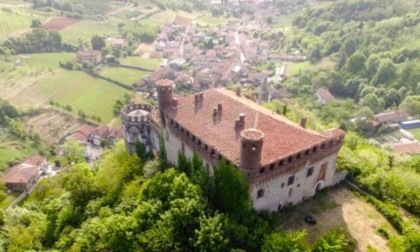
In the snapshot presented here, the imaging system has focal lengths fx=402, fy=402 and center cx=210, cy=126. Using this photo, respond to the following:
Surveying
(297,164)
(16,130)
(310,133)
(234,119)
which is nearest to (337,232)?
(297,164)

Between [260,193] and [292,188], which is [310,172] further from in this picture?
[260,193]

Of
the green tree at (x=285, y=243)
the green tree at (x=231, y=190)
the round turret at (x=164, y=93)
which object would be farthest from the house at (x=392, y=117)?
the green tree at (x=285, y=243)

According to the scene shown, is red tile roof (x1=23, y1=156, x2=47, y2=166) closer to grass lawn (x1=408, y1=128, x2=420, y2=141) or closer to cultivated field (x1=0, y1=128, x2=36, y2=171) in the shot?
cultivated field (x1=0, y1=128, x2=36, y2=171)

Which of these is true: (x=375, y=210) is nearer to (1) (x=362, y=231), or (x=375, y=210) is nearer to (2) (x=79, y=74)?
(1) (x=362, y=231)

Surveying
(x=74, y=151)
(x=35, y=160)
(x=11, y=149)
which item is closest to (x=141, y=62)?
(x=11, y=149)

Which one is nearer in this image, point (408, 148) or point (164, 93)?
point (164, 93)

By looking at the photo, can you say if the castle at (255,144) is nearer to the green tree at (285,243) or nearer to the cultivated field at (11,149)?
the green tree at (285,243)

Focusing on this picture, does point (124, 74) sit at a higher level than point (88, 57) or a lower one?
lower
